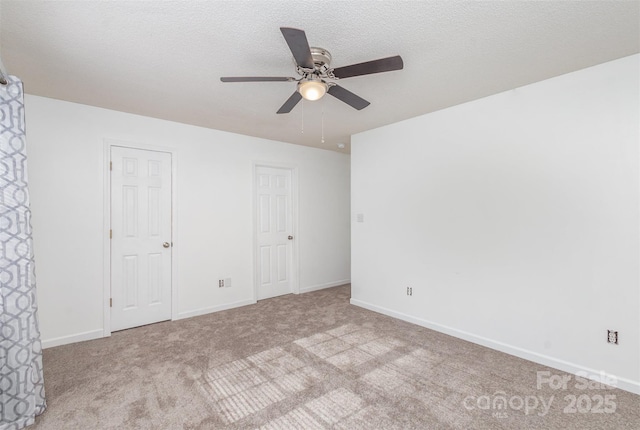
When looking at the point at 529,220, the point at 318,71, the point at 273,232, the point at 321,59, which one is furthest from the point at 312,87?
the point at 273,232

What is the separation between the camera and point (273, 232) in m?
4.76

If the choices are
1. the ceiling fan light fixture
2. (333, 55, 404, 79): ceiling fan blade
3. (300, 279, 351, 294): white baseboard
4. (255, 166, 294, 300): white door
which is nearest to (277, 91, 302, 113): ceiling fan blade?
the ceiling fan light fixture

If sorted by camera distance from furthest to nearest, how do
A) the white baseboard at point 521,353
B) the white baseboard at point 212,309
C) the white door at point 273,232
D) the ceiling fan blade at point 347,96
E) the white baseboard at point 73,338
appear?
the white door at point 273,232
the white baseboard at point 212,309
the white baseboard at point 73,338
the white baseboard at point 521,353
the ceiling fan blade at point 347,96

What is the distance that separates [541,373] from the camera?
2.46m

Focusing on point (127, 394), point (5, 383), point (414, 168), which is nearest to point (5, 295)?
point (5, 383)

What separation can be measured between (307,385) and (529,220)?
2406 mm

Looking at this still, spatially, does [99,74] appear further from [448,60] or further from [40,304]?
[448,60]

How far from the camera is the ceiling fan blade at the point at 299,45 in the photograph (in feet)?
4.65

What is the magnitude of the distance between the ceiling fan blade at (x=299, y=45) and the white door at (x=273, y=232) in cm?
299

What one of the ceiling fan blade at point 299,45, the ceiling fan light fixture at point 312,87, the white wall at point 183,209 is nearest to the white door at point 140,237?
the white wall at point 183,209

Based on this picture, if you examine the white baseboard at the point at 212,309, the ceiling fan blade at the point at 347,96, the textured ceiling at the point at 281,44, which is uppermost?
the textured ceiling at the point at 281,44

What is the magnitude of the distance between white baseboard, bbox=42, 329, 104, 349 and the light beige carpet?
0.08m

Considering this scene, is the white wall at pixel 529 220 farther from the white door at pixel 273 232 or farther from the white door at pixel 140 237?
the white door at pixel 140 237

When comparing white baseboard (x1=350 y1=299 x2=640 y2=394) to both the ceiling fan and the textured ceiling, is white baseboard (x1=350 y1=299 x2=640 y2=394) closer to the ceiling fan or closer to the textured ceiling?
the textured ceiling
